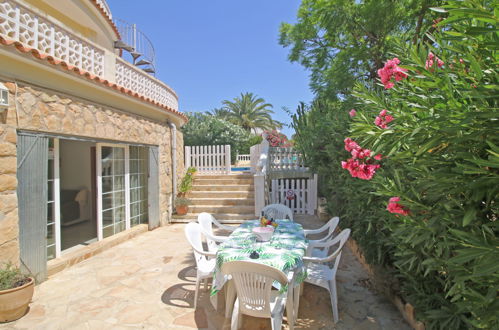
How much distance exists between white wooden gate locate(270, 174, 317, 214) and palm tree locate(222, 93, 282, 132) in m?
17.1

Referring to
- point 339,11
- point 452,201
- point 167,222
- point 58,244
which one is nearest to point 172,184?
point 167,222

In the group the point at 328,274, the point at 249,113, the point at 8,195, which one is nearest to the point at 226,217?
the point at 328,274

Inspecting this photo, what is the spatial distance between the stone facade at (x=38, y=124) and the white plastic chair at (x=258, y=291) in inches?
116

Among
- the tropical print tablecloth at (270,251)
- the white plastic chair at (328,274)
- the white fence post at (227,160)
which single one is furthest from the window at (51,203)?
the white fence post at (227,160)

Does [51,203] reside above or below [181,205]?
above

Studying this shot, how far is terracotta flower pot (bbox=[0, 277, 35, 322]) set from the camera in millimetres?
2768

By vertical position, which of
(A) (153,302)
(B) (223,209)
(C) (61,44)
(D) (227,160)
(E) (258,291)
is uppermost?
(C) (61,44)

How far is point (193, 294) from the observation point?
11.3ft

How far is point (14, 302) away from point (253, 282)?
2642 millimetres

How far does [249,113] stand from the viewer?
2578 centimetres

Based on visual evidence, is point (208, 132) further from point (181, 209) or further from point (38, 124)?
point (38, 124)

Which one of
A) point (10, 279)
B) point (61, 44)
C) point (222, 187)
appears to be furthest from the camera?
point (222, 187)

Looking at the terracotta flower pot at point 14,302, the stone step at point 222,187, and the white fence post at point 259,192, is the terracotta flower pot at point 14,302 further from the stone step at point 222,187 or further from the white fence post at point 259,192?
the stone step at point 222,187

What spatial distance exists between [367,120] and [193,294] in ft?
9.86
